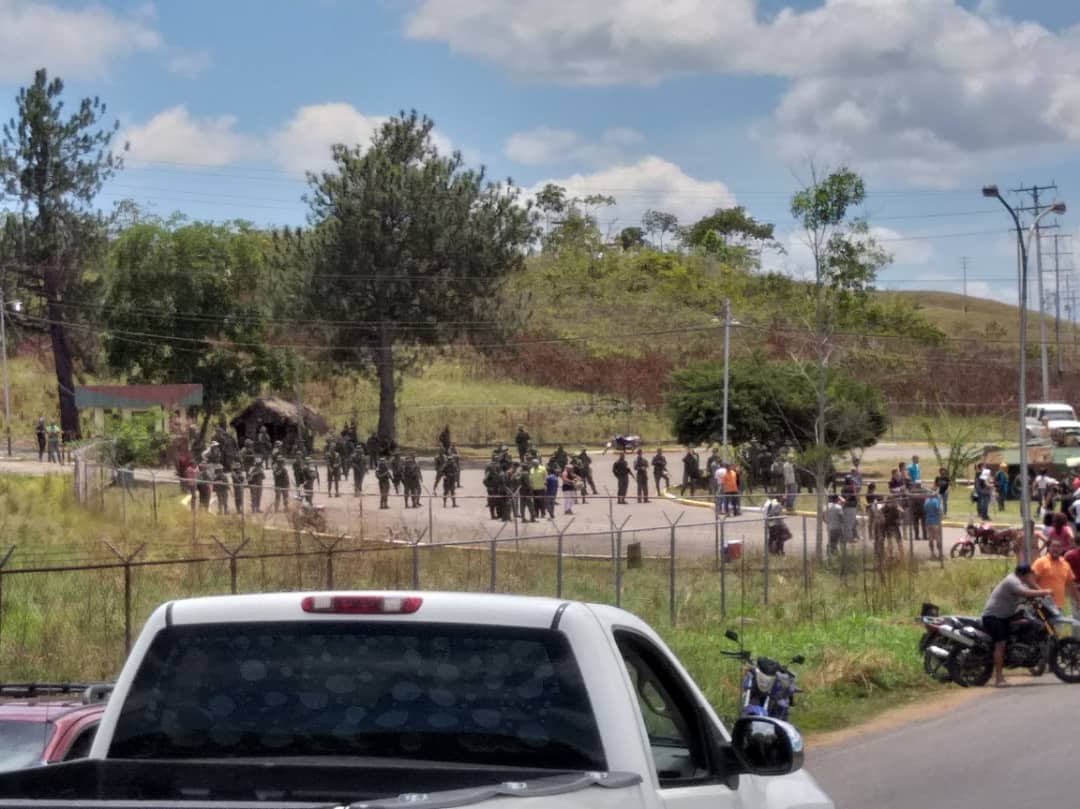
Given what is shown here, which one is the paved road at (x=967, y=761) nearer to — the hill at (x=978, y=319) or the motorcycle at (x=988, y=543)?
the motorcycle at (x=988, y=543)

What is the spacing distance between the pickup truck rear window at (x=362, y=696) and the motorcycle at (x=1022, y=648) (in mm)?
14066

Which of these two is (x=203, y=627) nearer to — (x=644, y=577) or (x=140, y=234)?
(x=644, y=577)

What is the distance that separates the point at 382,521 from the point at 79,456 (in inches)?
317

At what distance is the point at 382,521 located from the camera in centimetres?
3594

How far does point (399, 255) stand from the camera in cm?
6569

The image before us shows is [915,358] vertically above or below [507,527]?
above

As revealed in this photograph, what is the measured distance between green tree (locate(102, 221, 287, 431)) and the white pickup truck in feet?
217

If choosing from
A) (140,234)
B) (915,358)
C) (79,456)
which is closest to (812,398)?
(79,456)

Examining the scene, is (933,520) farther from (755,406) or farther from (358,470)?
(755,406)

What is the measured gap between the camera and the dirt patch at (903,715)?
14.0 meters

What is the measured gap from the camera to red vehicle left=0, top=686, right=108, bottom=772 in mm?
6953

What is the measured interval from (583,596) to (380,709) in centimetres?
1850

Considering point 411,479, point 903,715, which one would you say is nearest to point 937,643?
point 903,715

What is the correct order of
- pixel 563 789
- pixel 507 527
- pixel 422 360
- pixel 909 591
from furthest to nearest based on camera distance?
pixel 422 360 < pixel 507 527 < pixel 909 591 < pixel 563 789
